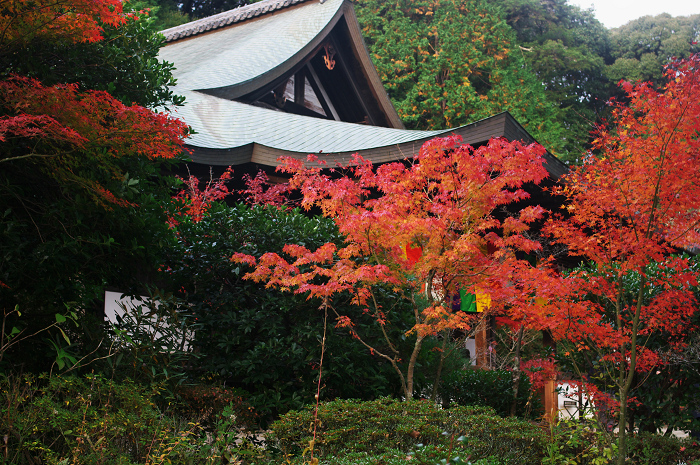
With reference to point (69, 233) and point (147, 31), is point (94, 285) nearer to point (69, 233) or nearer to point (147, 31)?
point (69, 233)

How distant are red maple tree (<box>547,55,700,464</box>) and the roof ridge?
13632mm

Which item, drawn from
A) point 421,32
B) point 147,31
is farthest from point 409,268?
point 421,32

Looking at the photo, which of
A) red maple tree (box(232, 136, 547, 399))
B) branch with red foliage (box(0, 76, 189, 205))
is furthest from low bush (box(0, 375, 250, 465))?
red maple tree (box(232, 136, 547, 399))

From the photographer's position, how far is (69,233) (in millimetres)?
4301

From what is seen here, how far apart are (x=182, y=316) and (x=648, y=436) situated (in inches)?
195

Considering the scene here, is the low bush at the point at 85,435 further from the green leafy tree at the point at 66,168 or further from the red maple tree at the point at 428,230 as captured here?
the red maple tree at the point at 428,230

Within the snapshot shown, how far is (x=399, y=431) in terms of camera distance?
3.81 m

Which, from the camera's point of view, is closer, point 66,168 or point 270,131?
point 66,168

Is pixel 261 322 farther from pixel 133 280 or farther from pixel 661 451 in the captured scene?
pixel 661 451

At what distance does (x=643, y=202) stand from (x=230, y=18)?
1642 cm

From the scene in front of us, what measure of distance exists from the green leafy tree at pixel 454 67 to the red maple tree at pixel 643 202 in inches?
577

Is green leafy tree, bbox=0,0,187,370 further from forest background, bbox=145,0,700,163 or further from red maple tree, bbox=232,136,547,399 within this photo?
forest background, bbox=145,0,700,163

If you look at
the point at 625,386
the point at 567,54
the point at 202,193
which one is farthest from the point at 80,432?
the point at 567,54

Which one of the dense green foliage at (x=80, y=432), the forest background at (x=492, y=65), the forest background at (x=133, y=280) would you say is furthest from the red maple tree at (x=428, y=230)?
the forest background at (x=492, y=65)
